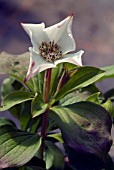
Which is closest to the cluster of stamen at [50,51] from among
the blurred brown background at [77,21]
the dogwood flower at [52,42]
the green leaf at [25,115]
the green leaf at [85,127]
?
the dogwood flower at [52,42]

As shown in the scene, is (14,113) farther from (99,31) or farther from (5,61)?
(99,31)

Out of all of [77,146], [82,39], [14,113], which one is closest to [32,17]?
[82,39]

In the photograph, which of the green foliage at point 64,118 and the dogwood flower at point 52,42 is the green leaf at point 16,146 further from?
the dogwood flower at point 52,42

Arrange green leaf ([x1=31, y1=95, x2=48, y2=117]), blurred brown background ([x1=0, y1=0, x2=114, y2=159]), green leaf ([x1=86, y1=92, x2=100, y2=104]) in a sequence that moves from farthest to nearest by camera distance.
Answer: blurred brown background ([x1=0, y1=0, x2=114, y2=159]) → green leaf ([x1=86, y1=92, x2=100, y2=104]) → green leaf ([x1=31, y1=95, x2=48, y2=117])

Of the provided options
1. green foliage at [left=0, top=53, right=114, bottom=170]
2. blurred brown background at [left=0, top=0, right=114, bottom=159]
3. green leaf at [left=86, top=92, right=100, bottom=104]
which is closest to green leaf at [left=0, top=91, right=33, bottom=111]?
green foliage at [left=0, top=53, right=114, bottom=170]

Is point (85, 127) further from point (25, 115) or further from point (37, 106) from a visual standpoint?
point (25, 115)

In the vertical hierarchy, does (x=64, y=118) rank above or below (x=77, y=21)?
below

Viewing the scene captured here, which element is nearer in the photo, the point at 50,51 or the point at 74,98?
the point at 50,51

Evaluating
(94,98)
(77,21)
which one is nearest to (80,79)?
(94,98)

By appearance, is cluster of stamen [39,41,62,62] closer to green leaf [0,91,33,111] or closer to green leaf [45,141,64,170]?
green leaf [0,91,33,111]
